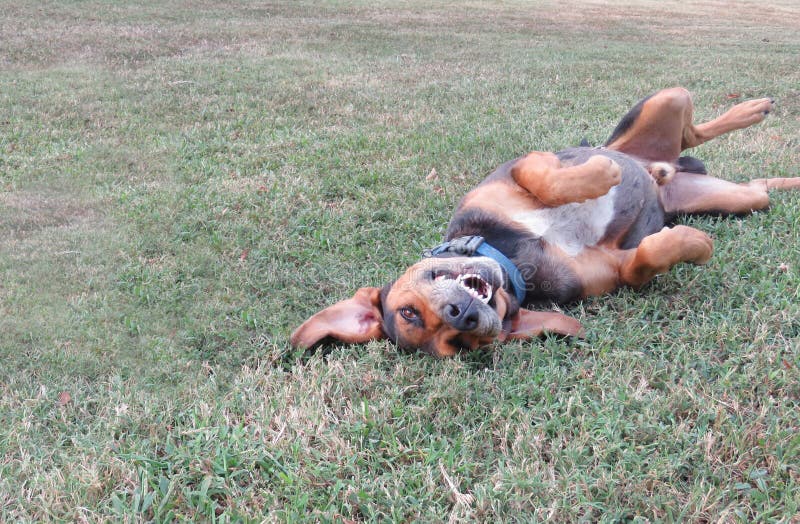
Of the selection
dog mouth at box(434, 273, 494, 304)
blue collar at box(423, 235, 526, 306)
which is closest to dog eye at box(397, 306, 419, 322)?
dog mouth at box(434, 273, 494, 304)

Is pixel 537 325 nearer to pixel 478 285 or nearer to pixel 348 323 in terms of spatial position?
pixel 478 285

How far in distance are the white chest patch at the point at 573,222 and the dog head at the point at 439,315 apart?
505 millimetres

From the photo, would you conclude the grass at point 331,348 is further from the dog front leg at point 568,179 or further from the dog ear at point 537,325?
the dog front leg at point 568,179

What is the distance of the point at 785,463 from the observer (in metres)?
2.49

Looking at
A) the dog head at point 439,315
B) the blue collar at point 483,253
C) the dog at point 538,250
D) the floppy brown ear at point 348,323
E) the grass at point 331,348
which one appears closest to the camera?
the grass at point 331,348

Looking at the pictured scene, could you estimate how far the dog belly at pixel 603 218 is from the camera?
413 centimetres

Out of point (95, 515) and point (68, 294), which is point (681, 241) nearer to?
point (95, 515)

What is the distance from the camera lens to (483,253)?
12.7 feet

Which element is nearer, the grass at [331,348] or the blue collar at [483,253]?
the grass at [331,348]

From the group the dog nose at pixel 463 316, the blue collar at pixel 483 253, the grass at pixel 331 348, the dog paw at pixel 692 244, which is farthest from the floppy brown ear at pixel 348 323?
the dog paw at pixel 692 244

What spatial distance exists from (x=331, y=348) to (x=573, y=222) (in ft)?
5.58

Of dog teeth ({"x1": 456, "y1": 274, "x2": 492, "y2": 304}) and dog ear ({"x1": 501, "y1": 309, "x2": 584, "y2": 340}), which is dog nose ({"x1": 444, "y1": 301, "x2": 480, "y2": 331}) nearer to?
dog teeth ({"x1": 456, "y1": 274, "x2": 492, "y2": 304})

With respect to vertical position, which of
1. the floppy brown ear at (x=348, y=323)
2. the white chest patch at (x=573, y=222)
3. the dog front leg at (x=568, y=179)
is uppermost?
the dog front leg at (x=568, y=179)

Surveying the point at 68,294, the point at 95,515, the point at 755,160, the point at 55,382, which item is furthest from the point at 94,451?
the point at 755,160
